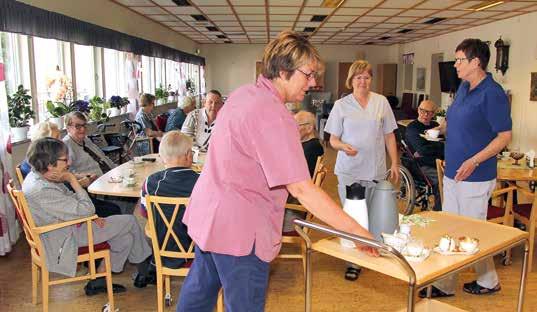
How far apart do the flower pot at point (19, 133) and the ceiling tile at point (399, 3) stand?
16.4ft

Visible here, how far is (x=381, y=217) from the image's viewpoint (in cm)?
170

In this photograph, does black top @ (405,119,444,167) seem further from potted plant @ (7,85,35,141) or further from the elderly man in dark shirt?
potted plant @ (7,85,35,141)

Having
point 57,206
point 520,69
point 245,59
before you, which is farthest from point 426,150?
point 245,59

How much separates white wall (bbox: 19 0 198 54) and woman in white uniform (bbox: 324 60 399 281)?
3350 mm

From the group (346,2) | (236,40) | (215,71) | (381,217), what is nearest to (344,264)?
(381,217)

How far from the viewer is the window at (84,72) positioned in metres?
6.47

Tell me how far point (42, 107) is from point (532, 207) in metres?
4.98

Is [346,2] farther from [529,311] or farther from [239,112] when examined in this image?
[239,112]

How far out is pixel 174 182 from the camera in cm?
238

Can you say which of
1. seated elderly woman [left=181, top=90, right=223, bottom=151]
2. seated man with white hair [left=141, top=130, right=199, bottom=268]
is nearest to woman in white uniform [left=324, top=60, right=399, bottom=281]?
seated man with white hair [left=141, top=130, right=199, bottom=268]

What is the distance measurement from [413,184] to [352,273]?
1.66 meters

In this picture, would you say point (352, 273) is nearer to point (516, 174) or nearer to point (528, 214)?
point (528, 214)

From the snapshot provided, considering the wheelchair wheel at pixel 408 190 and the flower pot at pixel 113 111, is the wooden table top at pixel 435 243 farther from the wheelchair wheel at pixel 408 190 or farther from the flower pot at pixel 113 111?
the flower pot at pixel 113 111

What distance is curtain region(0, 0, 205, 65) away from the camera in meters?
4.04
